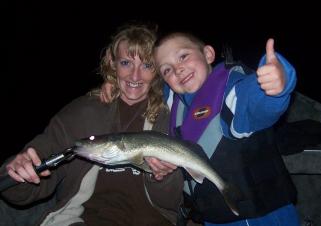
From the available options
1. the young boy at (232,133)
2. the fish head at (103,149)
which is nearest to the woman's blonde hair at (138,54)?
the young boy at (232,133)

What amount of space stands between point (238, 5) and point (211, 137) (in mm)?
39750

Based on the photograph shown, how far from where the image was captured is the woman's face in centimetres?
406

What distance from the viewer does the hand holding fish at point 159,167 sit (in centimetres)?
356

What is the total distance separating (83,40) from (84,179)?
89.4 feet

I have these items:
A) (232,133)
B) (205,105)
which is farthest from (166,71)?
(232,133)

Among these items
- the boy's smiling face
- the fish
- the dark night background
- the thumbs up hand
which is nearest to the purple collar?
the boy's smiling face

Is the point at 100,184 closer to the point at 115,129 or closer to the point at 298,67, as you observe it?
the point at 115,129

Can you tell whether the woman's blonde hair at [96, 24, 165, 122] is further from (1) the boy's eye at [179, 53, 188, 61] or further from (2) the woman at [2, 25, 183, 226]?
→ (1) the boy's eye at [179, 53, 188, 61]

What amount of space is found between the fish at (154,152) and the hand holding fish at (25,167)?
391 mm

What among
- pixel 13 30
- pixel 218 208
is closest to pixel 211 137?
pixel 218 208

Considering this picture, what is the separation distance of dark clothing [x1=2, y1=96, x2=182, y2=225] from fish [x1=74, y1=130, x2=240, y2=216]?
56 centimetres

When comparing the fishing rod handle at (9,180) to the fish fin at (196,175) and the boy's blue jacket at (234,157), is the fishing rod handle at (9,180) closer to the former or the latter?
the fish fin at (196,175)

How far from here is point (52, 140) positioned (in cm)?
379

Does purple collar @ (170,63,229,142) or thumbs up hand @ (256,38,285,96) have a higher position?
thumbs up hand @ (256,38,285,96)
